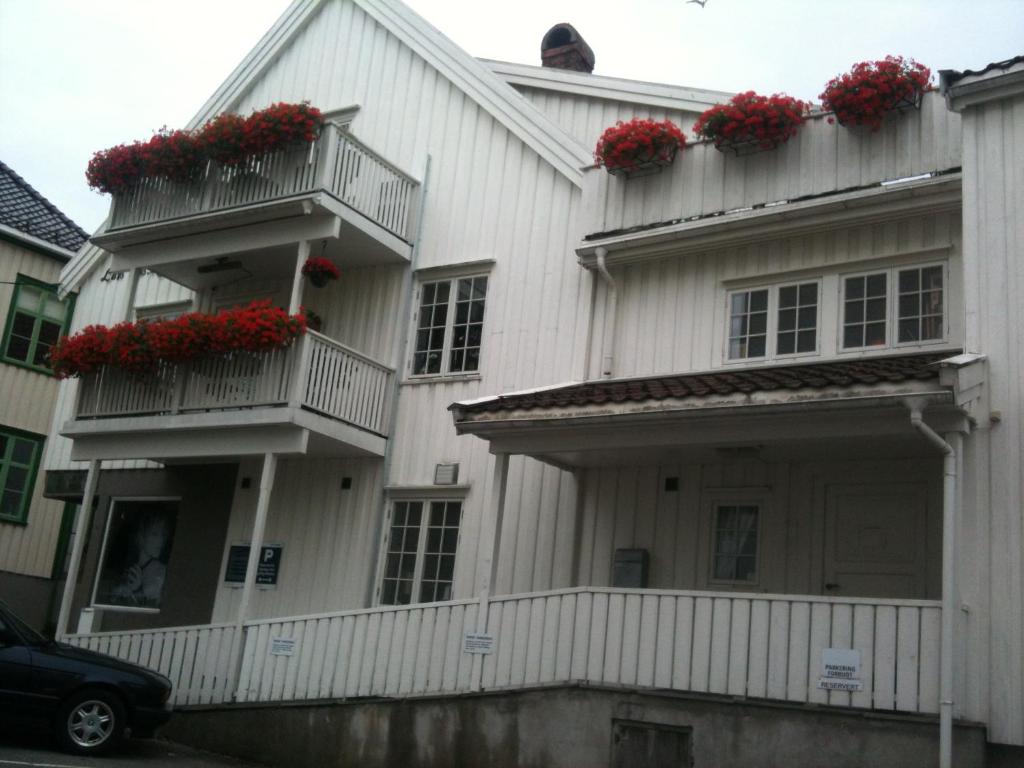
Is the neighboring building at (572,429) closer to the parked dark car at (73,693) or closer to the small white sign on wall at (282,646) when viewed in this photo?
the small white sign on wall at (282,646)

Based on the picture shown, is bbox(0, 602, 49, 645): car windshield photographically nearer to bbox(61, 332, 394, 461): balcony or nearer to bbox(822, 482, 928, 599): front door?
bbox(61, 332, 394, 461): balcony

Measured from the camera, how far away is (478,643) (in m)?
11.5

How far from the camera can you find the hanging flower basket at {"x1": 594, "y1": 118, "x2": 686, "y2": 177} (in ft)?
43.9

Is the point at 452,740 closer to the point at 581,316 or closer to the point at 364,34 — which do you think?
the point at 581,316

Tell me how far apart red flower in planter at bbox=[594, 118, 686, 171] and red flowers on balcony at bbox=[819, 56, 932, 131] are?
2055 millimetres

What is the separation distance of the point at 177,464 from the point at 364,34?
23.9ft

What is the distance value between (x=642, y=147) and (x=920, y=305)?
12.6 ft

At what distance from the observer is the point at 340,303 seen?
16.2 meters

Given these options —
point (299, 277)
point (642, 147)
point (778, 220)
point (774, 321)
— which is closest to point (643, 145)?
point (642, 147)

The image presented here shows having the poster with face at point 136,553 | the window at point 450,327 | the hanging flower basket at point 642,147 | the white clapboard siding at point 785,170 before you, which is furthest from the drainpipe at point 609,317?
the poster with face at point 136,553

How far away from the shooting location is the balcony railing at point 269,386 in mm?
14047

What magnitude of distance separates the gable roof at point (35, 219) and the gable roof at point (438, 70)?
0.83 metres

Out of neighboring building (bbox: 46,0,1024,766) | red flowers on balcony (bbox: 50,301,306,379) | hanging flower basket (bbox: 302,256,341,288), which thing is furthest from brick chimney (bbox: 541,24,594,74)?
red flowers on balcony (bbox: 50,301,306,379)

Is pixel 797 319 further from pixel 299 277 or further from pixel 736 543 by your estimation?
pixel 299 277
